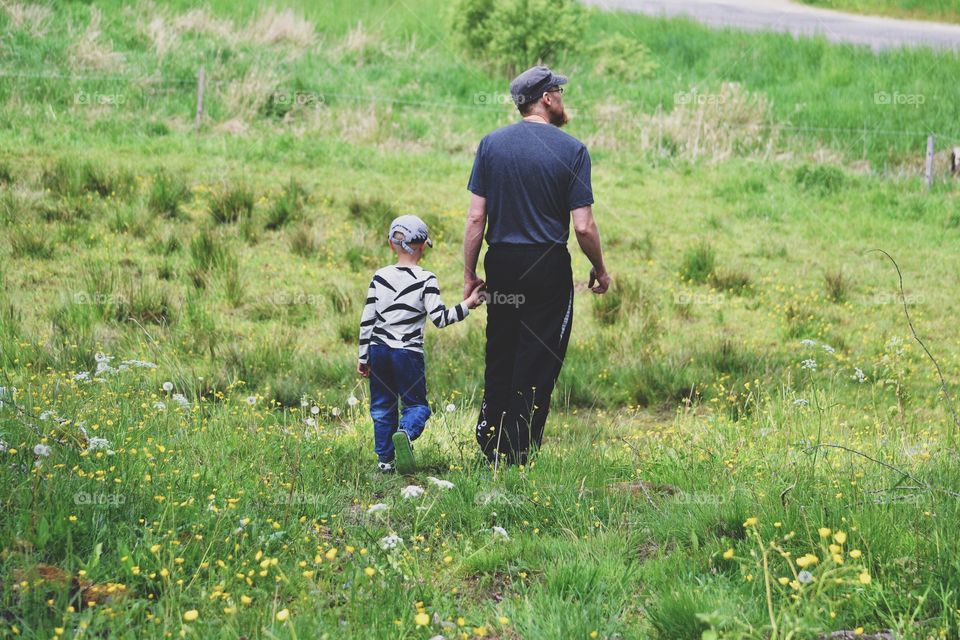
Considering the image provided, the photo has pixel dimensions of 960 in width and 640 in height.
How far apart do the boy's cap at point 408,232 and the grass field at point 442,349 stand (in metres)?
1.10

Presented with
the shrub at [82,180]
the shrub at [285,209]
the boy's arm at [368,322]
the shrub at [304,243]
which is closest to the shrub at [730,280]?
the shrub at [304,243]

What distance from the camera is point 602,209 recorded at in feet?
40.6

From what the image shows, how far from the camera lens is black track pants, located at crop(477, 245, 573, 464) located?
5.09 meters

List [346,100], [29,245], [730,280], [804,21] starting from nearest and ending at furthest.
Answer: [29,245]
[730,280]
[346,100]
[804,21]

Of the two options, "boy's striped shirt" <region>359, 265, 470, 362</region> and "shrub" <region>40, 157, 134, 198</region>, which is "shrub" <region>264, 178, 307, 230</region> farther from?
"boy's striped shirt" <region>359, 265, 470, 362</region>

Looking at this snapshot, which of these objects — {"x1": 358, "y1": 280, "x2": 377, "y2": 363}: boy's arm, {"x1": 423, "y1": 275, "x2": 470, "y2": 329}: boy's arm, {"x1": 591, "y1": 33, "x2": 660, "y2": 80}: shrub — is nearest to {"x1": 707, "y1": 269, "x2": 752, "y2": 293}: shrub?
{"x1": 423, "y1": 275, "x2": 470, "y2": 329}: boy's arm

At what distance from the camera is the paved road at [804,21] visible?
2020cm

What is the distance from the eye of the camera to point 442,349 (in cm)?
830

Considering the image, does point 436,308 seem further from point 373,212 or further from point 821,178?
point 821,178

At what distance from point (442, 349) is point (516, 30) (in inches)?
419

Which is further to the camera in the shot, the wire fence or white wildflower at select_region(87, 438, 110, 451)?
the wire fence

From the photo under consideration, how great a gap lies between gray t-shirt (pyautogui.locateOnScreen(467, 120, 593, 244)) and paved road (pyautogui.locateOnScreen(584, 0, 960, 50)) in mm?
16398

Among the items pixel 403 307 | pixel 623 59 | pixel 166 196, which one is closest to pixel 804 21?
pixel 623 59

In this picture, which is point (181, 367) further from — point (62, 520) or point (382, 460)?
point (62, 520)
